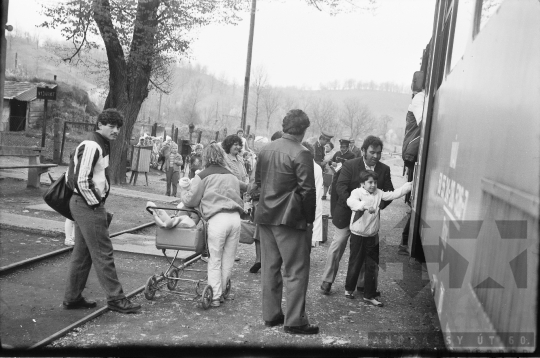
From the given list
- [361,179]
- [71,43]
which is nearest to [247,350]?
[361,179]

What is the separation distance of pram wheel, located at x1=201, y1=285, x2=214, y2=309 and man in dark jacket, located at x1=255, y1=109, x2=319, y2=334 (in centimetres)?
68

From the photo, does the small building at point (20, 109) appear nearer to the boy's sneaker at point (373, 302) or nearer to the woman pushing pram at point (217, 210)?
the woman pushing pram at point (217, 210)

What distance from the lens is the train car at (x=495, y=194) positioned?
69.4 inches

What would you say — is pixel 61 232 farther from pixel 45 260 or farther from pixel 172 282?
pixel 172 282

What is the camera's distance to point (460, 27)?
205 inches

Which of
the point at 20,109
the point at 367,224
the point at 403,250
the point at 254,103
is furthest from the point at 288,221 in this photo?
the point at 254,103

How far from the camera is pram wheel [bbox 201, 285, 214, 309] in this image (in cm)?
615

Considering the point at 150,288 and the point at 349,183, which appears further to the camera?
the point at 349,183

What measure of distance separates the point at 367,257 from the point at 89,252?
9.66 feet

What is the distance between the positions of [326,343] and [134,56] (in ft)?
38.7

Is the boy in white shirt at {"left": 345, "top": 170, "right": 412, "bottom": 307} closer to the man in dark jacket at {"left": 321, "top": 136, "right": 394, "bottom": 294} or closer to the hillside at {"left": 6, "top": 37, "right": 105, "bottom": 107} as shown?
the man in dark jacket at {"left": 321, "top": 136, "right": 394, "bottom": 294}

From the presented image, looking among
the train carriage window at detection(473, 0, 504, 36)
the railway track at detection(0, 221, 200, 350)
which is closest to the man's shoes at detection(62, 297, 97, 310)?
the railway track at detection(0, 221, 200, 350)

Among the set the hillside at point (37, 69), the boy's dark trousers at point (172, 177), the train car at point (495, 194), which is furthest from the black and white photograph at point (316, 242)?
the hillside at point (37, 69)

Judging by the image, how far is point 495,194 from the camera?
221 centimetres
